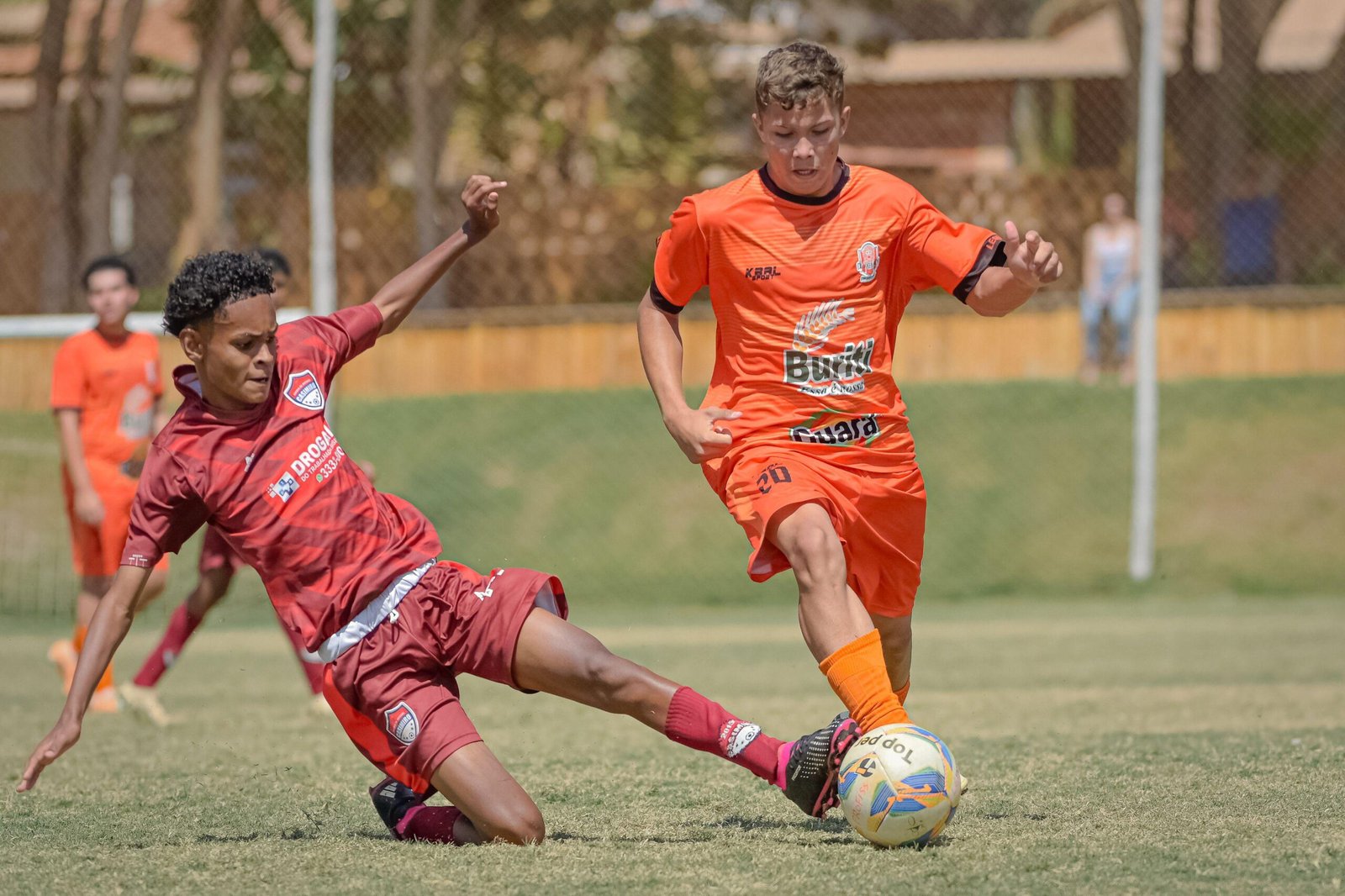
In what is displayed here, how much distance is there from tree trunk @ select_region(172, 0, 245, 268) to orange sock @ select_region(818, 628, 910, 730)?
34.3ft

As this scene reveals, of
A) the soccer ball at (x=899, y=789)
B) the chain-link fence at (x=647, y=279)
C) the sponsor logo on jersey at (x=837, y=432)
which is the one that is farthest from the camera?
the chain-link fence at (x=647, y=279)

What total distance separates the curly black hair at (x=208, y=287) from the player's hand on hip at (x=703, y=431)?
123cm

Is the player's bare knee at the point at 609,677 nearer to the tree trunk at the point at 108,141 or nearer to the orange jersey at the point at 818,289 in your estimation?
the orange jersey at the point at 818,289

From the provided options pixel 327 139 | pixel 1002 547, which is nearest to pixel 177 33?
pixel 327 139

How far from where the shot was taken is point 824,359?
5.14 metres

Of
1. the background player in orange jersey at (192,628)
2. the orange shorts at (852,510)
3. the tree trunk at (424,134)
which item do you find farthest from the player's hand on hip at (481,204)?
the tree trunk at (424,134)

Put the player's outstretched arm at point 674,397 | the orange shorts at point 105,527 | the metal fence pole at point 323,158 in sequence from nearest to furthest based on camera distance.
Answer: the player's outstretched arm at point 674,397, the orange shorts at point 105,527, the metal fence pole at point 323,158

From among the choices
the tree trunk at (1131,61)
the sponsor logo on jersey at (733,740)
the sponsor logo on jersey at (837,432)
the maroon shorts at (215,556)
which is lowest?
the maroon shorts at (215,556)

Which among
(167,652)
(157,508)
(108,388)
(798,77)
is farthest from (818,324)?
(108,388)

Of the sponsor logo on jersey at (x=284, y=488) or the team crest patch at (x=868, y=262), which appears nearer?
the sponsor logo on jersey at (x=284, y=488)

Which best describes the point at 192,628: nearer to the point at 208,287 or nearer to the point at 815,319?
the point at 208,287

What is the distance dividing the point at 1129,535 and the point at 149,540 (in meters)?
10.0

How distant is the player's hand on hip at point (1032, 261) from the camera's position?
490 centimetres

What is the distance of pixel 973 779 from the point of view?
563 cm
